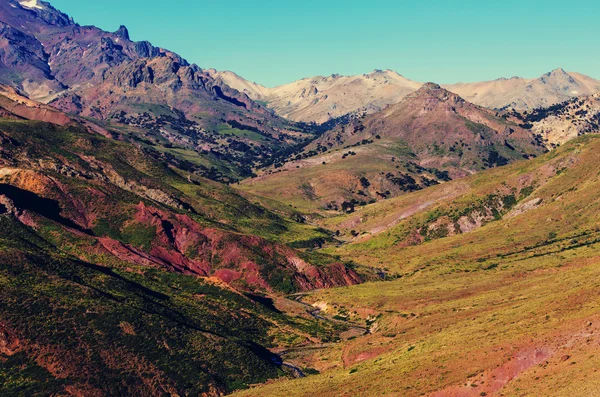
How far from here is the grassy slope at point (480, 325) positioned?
6862 cm

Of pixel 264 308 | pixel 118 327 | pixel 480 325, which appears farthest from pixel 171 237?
pixel 480 325

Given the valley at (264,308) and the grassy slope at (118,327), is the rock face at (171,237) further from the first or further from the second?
the grassy slope at (118,327)

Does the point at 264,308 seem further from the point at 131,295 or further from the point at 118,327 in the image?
the point at 118,327

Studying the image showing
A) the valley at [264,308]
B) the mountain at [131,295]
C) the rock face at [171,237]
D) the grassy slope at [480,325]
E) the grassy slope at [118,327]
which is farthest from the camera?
the rock face at [171,237]

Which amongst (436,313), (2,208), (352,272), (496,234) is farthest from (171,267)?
(496,234)

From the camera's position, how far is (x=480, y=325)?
3661 inches

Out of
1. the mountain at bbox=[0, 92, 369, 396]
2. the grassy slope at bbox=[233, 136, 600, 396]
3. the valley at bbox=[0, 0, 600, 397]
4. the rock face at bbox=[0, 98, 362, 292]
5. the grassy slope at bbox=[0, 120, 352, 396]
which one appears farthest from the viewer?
the rock face at bbox=[0, 98, 362, 292]

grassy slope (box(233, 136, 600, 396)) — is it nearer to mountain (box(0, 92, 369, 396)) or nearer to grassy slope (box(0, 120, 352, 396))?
grassy slope (box(0, 120, 352, 396))

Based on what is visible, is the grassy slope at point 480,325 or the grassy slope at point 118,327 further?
the grassy slope at point 118,327

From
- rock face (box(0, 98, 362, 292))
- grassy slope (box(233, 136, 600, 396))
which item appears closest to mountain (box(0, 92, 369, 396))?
rock face (box(0, 98, 362, 292))

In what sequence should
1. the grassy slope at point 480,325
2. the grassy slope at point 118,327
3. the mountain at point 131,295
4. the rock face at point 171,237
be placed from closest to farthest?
the grassy slope at point 480,325 → the grassy slope at point 118,327 → the mountain at point 131,295 → the rock face at point 171,237

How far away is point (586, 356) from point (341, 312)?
7969 cm

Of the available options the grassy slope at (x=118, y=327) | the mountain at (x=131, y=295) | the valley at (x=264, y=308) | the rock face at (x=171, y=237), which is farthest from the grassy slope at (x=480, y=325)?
the rock face at (x=171, y=237)

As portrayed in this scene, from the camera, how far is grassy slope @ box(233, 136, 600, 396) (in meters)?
68.6
